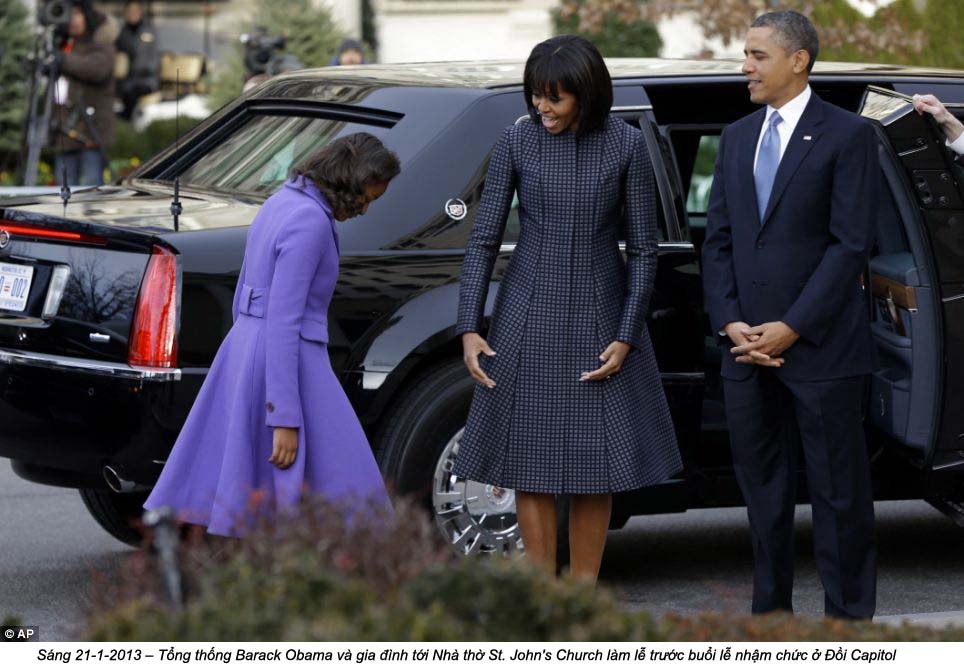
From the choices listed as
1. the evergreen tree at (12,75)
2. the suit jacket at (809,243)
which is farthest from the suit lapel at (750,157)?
the evergreen tree at (12,75)

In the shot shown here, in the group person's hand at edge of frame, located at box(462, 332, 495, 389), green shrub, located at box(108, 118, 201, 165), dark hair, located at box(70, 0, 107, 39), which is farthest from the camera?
green shrub, located at box(108, 118, 201, 165)

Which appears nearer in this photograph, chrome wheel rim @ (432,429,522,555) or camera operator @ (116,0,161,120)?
chrome wheel rim @ (432,429,522,555)

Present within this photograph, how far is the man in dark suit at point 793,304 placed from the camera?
482 centimetres

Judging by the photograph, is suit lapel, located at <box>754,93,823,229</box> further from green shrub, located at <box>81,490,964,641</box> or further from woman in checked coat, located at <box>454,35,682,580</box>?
green shrub, located at <box>81,490,964,641</box>

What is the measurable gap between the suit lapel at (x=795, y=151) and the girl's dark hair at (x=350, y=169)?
1.04m

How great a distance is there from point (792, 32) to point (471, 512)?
73.9 inches

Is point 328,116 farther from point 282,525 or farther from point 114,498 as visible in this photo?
point 282,525

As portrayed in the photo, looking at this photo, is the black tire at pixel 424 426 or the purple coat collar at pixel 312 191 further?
the black tire at pixel 424 426

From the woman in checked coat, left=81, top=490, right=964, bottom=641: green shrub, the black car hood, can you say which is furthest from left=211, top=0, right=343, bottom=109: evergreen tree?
left=81, top=490, right=964, bottom=641: green shrub

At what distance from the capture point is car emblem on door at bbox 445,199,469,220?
18.6 feet

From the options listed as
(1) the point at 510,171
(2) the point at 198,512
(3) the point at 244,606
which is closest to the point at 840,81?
(1) the point at 510,171

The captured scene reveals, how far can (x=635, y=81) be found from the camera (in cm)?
603

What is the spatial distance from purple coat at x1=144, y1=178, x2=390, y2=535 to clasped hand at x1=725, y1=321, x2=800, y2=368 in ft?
3.51

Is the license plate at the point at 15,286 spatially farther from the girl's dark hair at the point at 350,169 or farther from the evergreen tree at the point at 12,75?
the evergreen tree at the point at 12,75
